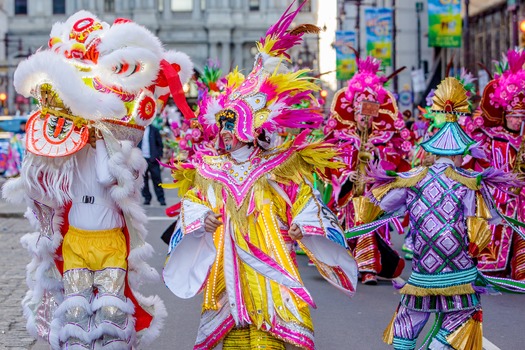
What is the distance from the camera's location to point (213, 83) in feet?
42.9

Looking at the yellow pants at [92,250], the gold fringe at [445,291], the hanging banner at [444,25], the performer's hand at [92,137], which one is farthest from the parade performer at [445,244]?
the hanging banner at [444,25]

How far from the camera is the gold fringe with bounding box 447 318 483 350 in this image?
6.73 metres

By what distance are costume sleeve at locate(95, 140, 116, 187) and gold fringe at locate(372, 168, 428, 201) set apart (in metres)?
1.81

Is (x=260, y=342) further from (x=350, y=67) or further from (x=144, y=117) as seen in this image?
(x=350, y=67)

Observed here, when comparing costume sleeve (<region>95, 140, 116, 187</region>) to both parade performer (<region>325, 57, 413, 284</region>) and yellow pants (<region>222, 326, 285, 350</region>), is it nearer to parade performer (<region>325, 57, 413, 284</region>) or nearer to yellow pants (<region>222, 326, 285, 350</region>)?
yellow pants (<region>222, 326, 285, 350</region>)

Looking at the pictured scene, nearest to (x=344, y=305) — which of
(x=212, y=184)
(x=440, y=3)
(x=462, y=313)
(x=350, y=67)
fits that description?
(x=462, y=313)

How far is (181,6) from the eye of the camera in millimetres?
89562

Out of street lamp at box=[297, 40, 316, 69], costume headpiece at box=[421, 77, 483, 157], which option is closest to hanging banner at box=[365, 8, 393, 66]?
street lamp at box=[297, 40, 316, 69]

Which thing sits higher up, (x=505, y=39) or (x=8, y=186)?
(x=505, y=39)

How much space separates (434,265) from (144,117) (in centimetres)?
217

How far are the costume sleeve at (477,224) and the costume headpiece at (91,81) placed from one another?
6.91 ft

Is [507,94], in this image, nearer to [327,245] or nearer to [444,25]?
[327,245]

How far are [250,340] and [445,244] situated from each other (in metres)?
1.55

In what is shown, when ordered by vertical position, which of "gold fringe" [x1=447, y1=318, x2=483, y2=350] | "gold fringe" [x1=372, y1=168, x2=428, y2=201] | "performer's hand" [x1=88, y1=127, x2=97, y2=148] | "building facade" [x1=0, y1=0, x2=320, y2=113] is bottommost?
"gold fringe" [x1=447, y1=318, x2=483, y2=350]
